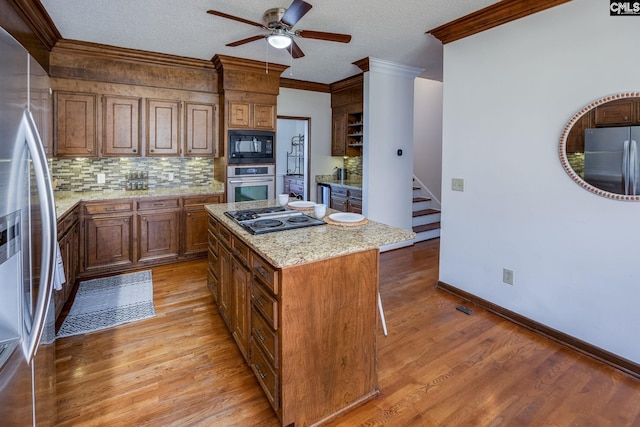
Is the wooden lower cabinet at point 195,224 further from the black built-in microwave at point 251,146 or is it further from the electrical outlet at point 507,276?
the electrical outlet at point 507,276

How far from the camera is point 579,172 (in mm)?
2414

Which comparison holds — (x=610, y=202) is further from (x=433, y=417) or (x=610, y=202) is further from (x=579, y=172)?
(x=433, y=417)

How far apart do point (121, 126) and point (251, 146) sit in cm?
158

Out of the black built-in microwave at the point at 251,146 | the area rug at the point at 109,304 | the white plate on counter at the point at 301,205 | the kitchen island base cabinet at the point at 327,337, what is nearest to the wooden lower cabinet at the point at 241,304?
the kitchen island base cabinet at the point at 327,337

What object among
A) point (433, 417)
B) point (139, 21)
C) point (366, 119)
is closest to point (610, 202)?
point (433, 417)

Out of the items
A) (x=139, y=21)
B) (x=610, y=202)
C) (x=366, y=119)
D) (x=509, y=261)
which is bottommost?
(x=509, y=261)

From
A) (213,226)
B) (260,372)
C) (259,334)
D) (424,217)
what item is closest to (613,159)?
(259,334)

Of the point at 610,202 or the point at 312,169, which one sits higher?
the point at 312,169

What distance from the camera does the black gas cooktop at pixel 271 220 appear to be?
6.86 ft

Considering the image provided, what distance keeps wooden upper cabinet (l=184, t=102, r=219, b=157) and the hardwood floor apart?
2347 millimetres

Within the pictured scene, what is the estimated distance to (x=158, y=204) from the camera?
414cm

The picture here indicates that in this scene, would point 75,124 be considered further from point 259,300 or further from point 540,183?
point 540,183

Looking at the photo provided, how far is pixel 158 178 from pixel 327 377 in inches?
154

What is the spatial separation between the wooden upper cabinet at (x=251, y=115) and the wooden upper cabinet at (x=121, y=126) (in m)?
1.14
